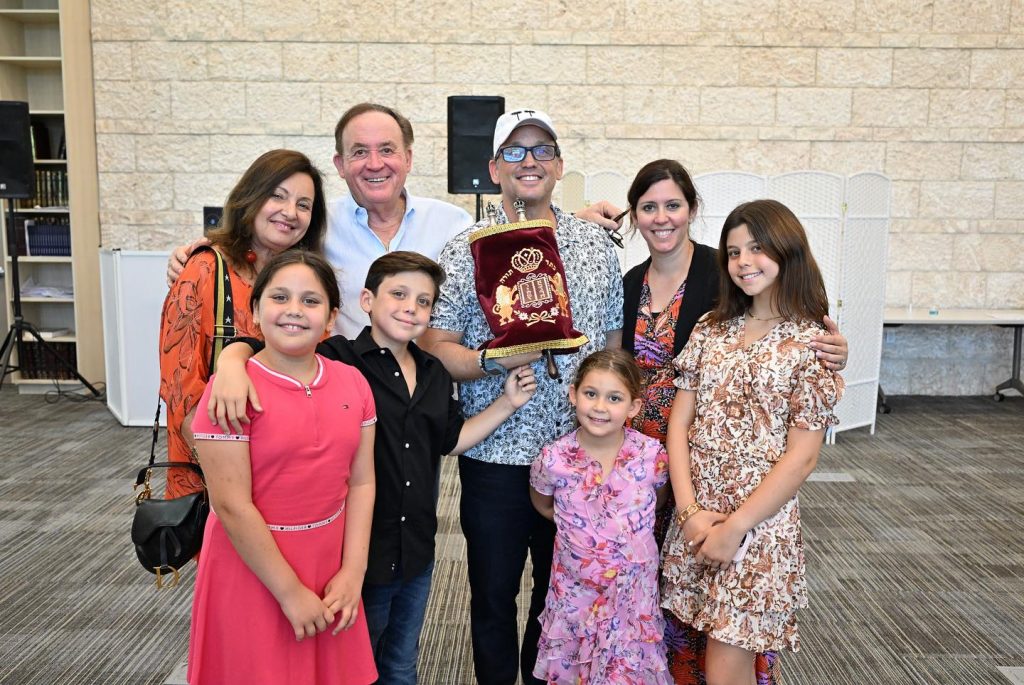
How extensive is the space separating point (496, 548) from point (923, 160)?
588cm

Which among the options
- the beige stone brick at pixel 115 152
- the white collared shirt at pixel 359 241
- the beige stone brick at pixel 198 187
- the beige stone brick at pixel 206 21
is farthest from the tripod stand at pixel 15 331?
the white collared shirt at pixel 359 241

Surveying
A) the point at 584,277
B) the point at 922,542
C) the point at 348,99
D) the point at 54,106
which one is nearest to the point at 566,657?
the point at 584,277

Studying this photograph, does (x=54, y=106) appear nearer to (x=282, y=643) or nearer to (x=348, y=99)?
(x=348, y=99)

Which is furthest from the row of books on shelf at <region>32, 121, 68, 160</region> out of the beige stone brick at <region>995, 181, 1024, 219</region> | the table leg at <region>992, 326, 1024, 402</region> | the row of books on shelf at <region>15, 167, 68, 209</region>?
the table leg at <region>992, 326, 1024, 402</region>

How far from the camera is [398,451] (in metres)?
1.84

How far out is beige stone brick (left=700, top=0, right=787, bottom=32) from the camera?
6.29 meters

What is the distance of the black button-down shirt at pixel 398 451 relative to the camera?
72.2 inches

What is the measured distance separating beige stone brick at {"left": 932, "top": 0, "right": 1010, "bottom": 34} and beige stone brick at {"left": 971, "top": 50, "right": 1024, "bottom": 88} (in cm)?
19

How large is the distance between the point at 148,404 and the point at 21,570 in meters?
2.35

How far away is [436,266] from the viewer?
1860 millimetres

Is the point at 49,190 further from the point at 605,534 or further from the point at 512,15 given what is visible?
the point at 605,534

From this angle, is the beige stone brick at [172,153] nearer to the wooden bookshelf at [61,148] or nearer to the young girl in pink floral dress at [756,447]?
the wooden bookshelf at [61,148]

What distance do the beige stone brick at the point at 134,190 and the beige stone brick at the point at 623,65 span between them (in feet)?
11.6

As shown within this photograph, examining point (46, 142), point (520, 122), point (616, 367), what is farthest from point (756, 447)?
point (46, 142)
